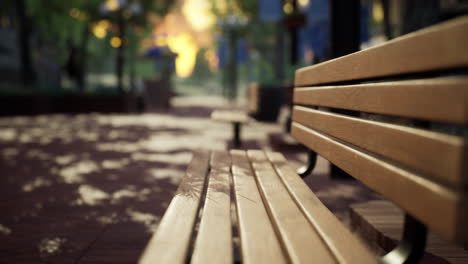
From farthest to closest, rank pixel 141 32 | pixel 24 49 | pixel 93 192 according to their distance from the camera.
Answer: pixel 141 32 → pixel 24 49 → pixel 93 192

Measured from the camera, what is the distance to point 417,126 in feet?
3.94

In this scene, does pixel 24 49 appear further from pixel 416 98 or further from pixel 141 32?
pixel 416 98

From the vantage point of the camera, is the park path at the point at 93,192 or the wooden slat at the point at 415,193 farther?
the park path at the point at 93,192

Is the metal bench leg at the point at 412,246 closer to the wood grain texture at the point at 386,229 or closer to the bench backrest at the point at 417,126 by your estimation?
the bench backrest at the point at 417,126

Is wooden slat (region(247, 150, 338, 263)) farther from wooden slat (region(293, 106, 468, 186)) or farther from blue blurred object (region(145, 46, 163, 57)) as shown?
blue blurred object (region(145, 46, 163, 57))

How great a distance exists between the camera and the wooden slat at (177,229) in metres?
1.16

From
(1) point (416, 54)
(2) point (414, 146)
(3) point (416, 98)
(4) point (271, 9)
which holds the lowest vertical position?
(2) point (414, 146)

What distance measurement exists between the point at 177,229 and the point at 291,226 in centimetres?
39

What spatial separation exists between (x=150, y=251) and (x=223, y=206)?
1.73 feet

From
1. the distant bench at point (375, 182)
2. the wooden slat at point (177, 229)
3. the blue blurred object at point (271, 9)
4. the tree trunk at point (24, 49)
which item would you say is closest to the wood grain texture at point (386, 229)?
the distant bench at point (375, 182)

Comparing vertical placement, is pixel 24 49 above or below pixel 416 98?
above

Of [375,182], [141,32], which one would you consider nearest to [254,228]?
[375,182]

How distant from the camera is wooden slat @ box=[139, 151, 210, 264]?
3.80ft

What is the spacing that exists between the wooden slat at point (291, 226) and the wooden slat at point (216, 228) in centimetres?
17
